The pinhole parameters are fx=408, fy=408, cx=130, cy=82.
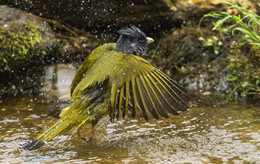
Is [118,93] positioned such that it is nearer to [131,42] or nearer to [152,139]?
[152,139]

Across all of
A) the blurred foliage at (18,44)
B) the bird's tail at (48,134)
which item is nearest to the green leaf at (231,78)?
the bird's tail at (48,134)

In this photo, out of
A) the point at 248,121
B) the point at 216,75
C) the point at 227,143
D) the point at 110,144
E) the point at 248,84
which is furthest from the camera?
the point at 216,75

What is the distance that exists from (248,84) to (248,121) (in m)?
0.66

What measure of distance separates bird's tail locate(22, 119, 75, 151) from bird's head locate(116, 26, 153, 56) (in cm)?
92

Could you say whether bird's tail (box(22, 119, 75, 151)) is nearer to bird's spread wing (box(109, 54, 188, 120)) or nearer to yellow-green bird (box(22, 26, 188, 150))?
yellow-green bird (box(22, 26, 188, 150))

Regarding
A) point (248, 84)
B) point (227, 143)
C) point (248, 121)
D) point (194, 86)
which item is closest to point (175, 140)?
point (227, 143)

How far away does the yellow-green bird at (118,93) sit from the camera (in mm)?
3461

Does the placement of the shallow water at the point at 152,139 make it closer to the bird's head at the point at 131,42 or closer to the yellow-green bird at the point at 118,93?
the yellow-green bird at the point at 118,93

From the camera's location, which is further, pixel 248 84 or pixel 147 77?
pixel 248 84

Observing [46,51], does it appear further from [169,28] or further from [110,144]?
[110,144]

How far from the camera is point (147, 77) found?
141 inches

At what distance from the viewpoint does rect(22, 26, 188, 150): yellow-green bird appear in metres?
3.46

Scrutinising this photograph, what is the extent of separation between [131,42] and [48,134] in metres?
1.28

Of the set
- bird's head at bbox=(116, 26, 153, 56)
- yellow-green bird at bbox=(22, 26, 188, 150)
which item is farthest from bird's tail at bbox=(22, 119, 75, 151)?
bird's head at bbox=(116, 26, 153, 56)
